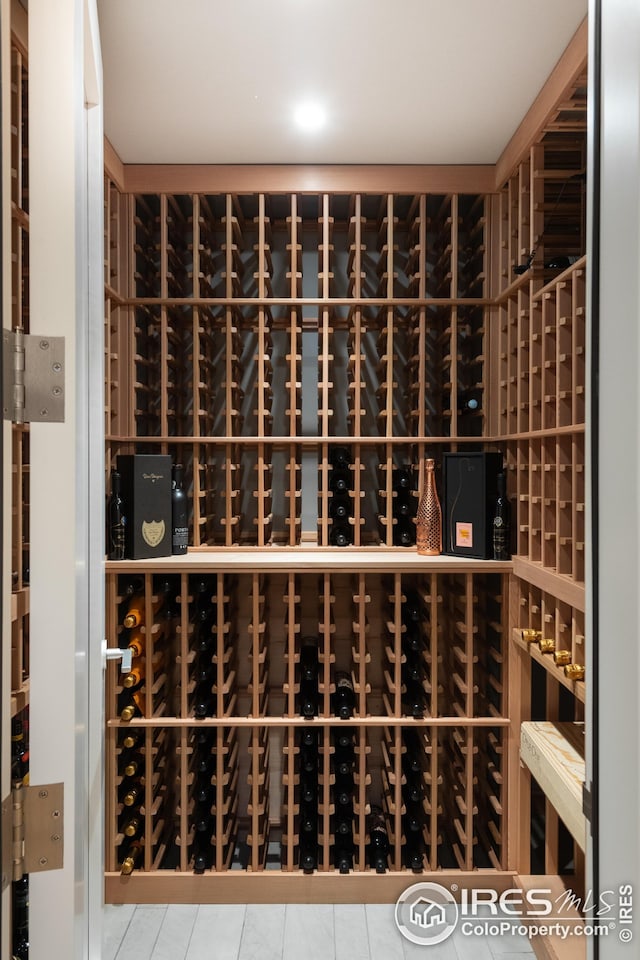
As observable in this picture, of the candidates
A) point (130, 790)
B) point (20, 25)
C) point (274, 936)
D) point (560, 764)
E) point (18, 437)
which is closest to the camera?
point (18, 437)

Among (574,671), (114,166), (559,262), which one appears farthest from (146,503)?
(559,262)

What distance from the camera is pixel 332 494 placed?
2248 millimetres

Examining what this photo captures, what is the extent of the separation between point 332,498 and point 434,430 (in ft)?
1.67

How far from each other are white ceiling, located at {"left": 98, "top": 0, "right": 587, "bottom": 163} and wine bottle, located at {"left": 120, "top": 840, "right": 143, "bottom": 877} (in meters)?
2.35

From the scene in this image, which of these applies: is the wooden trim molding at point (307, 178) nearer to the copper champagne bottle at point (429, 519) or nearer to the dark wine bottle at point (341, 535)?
the copper champagne bottle at point (429, 519)

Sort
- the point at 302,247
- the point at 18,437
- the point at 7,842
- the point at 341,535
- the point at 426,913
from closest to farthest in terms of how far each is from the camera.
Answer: the point at 7,842 → the point at 18,437 → the point at 426,913 → the point at 341,535 → the point at 302,247

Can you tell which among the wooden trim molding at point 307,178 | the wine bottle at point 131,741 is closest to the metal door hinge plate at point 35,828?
the wine bottle at point 131,741

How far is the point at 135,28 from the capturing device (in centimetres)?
150

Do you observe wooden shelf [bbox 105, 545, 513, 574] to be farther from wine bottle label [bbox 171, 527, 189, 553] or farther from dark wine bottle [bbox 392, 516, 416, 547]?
dark wine bottle [bbox 392, 516, 416, 547]

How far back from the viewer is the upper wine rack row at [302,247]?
217 cm

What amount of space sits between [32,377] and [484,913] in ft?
7.18

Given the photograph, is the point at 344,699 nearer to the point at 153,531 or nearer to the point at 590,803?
the point at 153,531

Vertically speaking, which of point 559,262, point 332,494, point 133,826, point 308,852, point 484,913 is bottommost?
point 484,913

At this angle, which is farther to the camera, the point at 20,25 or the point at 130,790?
the point at 130,790
